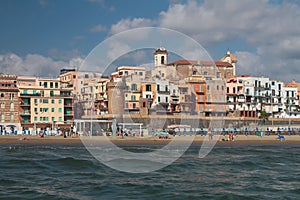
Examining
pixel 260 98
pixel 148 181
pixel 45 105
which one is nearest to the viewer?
pixel 148 181

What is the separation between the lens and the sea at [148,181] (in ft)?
59.1

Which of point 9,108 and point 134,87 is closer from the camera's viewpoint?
point 9,108

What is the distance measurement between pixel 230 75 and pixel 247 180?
100 metres

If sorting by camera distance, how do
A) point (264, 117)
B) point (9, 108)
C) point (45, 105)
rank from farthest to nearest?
1. point (264, 117)
2. point (45, 105)
3. point (9, 108)

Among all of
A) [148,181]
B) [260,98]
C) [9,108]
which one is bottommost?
[148,181]

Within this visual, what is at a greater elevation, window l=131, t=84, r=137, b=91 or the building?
window l=131, t=84, r=137, b=91

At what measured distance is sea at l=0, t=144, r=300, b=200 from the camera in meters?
18.0

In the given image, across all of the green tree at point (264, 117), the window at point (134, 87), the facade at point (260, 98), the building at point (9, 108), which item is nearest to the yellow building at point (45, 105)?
the building at point (9, 108)

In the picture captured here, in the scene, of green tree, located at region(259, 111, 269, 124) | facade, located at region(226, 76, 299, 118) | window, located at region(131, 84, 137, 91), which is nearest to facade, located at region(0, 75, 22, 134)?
window, located at region(131, 84, 137, 91)

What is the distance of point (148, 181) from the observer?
69.6 ft

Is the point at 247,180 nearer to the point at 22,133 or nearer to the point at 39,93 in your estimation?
the point at 22,133

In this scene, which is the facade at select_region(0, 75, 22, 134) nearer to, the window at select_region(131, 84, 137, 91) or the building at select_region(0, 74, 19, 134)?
the building at select_region(0, 74, 19, 134)

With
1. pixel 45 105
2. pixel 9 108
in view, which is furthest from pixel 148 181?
pixel 45 105

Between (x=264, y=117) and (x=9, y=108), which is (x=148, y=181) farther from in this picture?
(x=264, y=117)
